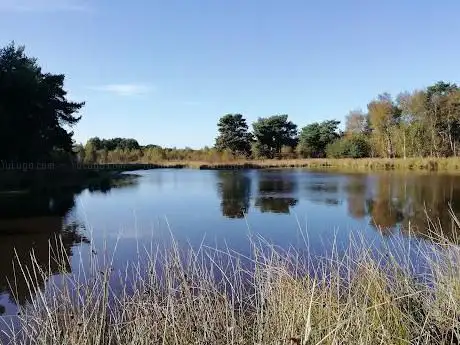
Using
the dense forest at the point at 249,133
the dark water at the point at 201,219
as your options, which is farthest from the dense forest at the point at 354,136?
the dark water at the point at 201,219

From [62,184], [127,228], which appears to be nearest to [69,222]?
[127,228]

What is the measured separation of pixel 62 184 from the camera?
27875 mm

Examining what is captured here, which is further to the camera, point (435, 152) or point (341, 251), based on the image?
point (435, 152)

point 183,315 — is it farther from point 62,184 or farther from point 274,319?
point 62,184

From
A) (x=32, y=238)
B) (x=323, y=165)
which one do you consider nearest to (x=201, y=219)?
(x=32, y=238)

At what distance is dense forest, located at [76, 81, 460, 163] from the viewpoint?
4991cm

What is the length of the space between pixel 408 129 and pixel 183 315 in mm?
50787

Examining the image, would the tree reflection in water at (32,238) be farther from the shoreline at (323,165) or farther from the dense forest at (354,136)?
the dense forest at (354,136)

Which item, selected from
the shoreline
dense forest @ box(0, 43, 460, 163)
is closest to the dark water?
dense forest @ box(0, 43, 460, 163)

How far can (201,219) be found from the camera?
1369 centimetres

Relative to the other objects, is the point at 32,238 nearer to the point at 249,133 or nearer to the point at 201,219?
the point at 201,219

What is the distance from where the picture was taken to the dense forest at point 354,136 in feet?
164

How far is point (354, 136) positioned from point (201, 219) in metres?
48.9

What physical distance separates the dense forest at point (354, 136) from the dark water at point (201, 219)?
94.5ft
